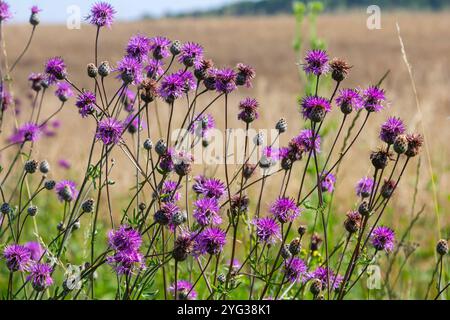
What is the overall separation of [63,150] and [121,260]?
6.83 meters

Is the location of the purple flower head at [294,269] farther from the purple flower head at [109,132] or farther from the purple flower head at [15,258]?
the purple flower head at [15,258]

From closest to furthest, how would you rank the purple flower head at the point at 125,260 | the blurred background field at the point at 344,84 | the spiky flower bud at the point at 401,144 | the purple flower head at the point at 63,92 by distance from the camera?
the purple flower head at the point at 125,260
the spiky flower bud at the point at 401,144
the purple flower head at the point at 63,92
the blurred background field at the point at 344,84

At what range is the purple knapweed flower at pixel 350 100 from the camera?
6.57ft

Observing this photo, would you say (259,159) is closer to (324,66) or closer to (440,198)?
(324,66)

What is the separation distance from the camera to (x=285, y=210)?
6.39 ft

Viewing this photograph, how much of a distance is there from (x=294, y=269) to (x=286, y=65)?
21915 millimetres

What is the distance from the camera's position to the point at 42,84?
2.56m

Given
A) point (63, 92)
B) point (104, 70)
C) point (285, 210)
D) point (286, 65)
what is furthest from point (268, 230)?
point (286, 65)

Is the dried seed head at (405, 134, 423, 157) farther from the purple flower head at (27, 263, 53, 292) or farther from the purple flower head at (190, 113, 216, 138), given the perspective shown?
the purple flower head at (27, 263, 53, 292)

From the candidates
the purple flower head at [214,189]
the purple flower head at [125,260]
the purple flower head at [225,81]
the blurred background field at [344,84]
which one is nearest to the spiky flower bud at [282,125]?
the purple flower head at [225,81]

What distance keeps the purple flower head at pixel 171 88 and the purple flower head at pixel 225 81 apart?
11 centimetres

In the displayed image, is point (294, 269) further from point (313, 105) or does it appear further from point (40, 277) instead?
point (40, 277)

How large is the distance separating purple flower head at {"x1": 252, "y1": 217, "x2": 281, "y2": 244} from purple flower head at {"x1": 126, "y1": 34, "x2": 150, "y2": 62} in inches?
25.2
